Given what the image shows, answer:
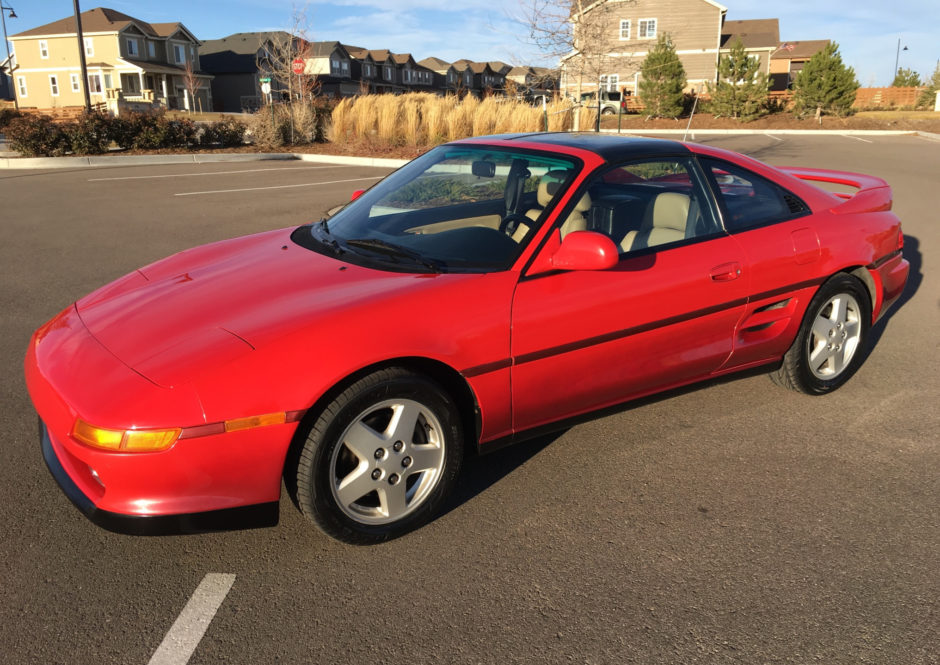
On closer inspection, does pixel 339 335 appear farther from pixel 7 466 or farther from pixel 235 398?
pixel 7 466

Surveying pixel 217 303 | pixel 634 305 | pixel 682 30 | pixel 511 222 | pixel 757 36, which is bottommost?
pixel 634 305

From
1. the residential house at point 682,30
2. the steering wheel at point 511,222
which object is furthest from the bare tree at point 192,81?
the steering wheel at point 511,222

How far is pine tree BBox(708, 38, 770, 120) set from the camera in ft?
125

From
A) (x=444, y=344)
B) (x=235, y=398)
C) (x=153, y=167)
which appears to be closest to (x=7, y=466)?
(x=235, y=398)

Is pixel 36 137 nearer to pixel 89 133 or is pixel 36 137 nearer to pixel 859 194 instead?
pixel 89 133

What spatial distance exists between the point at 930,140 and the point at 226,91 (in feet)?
194

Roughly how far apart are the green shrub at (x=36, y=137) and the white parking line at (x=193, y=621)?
21.6 m

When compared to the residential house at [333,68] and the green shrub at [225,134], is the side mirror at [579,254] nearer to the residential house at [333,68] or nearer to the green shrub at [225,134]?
the green shrub at [225,134]

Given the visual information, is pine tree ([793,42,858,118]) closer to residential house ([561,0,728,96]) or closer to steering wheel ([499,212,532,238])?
residential house ([561,0,728,96])

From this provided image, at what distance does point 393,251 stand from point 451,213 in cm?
85

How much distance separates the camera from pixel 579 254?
311 cm

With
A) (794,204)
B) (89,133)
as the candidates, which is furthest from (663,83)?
(794,204)

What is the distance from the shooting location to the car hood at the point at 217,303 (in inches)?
105

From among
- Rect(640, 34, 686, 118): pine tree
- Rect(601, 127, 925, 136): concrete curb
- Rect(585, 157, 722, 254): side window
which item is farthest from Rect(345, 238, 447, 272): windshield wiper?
Rect(640, 34, 686, 118): pine tree
